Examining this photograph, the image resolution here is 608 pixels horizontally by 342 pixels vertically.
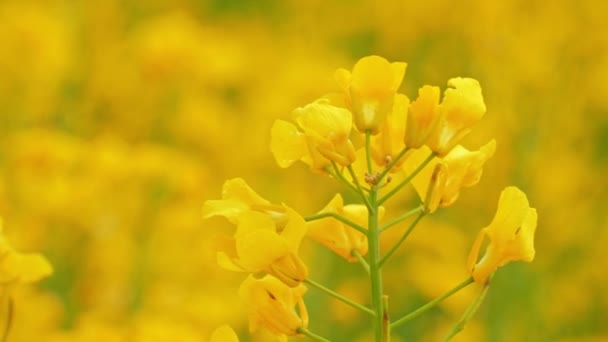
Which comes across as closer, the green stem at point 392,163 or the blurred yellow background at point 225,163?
the green stem at point 392,163

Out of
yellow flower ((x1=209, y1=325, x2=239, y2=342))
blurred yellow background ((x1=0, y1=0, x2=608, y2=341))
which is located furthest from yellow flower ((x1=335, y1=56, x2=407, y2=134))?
blurred yellow background ((x1=0, y1=0, x2=608, y2=341))

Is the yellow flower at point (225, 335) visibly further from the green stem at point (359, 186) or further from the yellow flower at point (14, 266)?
the yellow flower at point (14, 266)

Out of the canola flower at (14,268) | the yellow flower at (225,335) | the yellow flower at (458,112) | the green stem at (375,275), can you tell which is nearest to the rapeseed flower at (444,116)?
the yellow flower at (458,112)

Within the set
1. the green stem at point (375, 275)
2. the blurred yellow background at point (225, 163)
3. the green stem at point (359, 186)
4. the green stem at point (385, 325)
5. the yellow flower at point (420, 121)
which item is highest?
the yellow flower at point (420, 121)

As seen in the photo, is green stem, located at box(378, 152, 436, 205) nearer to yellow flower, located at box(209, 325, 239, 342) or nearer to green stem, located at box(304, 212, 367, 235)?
green stem, located at box(304, 212, 367, 235)

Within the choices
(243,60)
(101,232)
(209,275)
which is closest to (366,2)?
(243,60)

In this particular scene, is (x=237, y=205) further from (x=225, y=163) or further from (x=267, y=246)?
(x=225, y=163)
